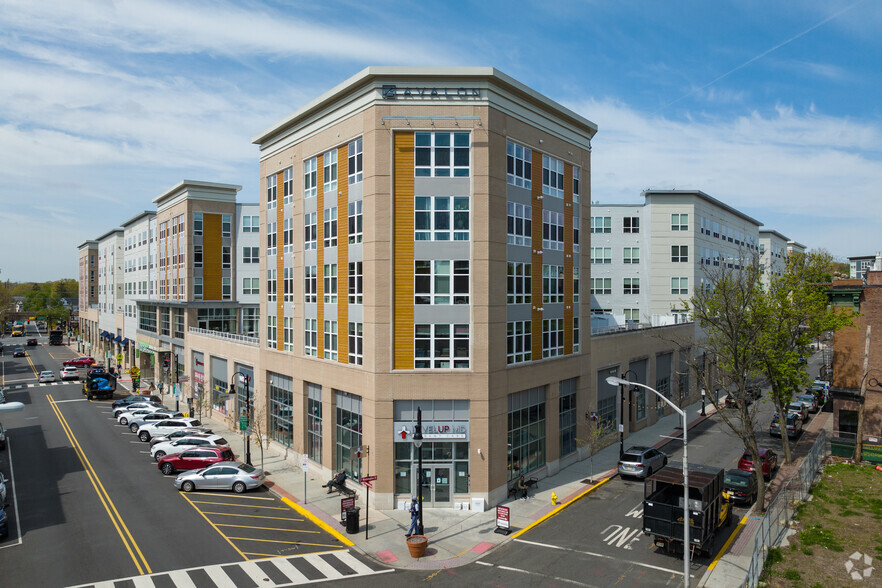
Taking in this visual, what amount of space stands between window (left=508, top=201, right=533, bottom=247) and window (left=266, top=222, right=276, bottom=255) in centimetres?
1853

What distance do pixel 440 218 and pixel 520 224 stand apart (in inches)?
208

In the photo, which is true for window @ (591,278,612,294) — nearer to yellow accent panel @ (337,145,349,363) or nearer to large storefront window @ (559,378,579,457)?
large storefront window @ (559,378,579,457)

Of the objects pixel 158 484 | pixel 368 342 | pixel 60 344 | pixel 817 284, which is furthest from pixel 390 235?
pixel 60 344

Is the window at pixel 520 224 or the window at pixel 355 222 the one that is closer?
the window at pixel 355 222

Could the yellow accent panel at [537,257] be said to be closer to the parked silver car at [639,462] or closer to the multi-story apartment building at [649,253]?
the parked silver car at [639,462]

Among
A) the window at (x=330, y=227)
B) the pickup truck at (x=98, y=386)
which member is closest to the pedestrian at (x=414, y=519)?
the window at (x=330, y=227)

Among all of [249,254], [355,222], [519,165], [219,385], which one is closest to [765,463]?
[519,165]

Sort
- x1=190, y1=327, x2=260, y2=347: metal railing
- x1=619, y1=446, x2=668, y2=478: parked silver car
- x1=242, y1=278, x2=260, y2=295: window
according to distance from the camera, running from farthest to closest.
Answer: x1=242, y1=278, x2=260, y2=295: window < x1=190, y1=327, x2=260, y2=347: metal railing < x1=619, y1=446, x2=668, y2=478: parked silver car

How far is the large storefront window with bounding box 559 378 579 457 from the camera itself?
1382 inches

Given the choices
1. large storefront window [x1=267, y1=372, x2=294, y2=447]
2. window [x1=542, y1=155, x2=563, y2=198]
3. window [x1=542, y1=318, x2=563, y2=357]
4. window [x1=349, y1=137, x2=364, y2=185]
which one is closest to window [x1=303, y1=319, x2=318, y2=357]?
large storefront window [x1=267, y1=372, x2=294, y2=447]

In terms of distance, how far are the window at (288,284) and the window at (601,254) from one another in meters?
37.9

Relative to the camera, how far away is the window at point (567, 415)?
35.0m

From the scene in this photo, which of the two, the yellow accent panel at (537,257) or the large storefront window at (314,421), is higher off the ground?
the yellow accent panel at (537,257)

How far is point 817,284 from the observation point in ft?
128
